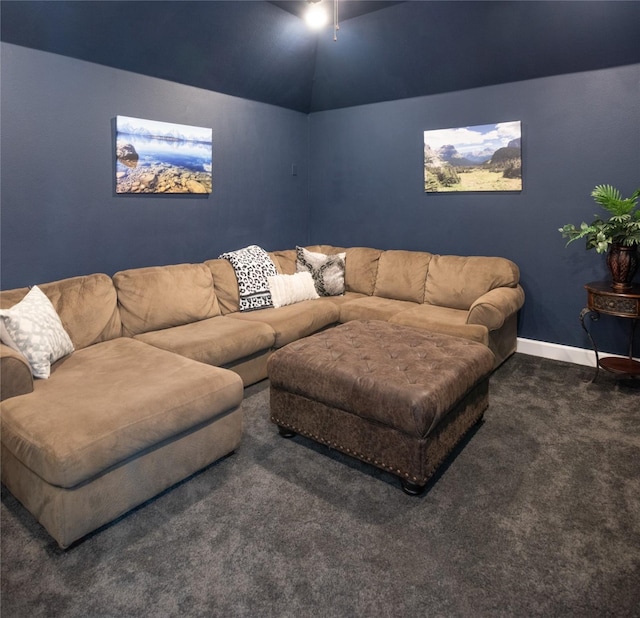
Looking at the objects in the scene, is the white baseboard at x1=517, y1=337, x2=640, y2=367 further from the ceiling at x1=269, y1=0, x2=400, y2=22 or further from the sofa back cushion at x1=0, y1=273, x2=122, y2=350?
the sofa back cushion at x1=0, y1=273, x2=122, y2=350

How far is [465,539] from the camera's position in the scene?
1815mm

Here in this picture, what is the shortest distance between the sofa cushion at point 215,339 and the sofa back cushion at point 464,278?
5.10 feet

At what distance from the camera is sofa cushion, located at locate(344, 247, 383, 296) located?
4.52 m

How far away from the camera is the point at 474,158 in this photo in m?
4.11

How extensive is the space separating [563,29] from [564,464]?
3.04m

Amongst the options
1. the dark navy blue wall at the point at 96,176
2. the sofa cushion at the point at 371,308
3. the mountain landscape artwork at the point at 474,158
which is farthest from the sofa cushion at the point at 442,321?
the dark navy blue wall at the point at 96,176

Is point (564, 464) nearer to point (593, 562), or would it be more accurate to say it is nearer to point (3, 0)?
point (593, 562)

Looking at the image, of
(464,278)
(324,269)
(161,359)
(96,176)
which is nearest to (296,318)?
(324,269)

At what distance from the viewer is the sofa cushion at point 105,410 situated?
1.72 meters

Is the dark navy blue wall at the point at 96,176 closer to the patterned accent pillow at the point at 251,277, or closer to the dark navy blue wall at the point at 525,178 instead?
the patterned accent pillow at the point at 251,277

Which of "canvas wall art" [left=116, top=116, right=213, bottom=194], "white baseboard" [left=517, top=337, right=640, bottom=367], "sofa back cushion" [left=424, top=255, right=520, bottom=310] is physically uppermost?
"canvas wall art" [left=116, top=116, right=213, bottom=194]

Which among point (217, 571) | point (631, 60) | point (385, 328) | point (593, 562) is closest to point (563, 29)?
point (631, 60)

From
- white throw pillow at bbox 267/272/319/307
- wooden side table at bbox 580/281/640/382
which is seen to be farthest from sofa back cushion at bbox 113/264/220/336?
wooden side table at bbox 580/281/640/382

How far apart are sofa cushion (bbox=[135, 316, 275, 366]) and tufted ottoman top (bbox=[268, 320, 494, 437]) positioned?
581mm
